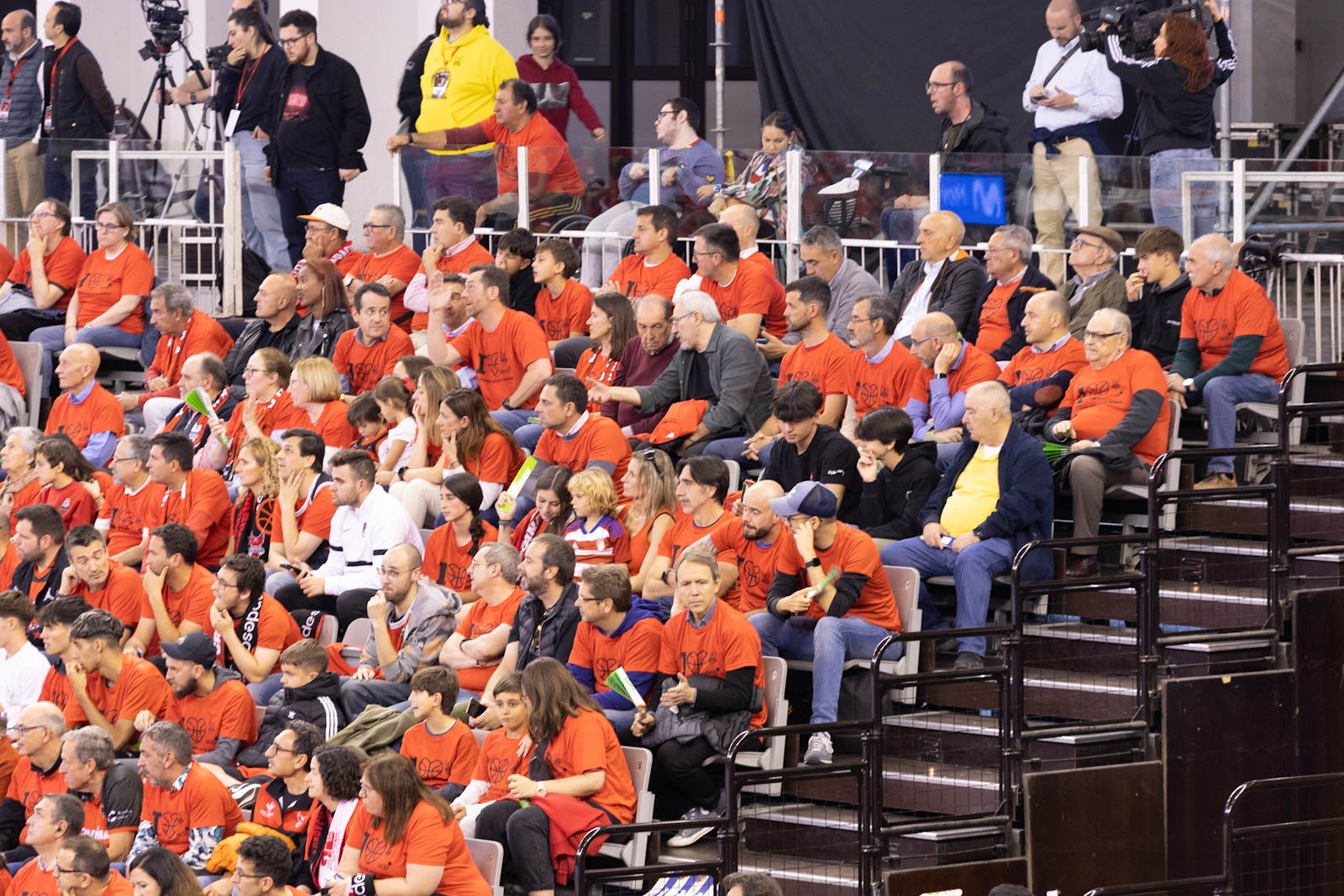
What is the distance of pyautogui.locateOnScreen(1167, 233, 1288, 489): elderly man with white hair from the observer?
376 inches

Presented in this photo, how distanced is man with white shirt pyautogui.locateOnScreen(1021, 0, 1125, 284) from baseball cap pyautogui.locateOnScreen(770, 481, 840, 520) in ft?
10.5

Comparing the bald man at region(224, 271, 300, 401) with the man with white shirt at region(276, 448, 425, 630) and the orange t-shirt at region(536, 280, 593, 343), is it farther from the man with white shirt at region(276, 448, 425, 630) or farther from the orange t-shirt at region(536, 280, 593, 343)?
the man with white shirt at region(276, 448, 425, 630)

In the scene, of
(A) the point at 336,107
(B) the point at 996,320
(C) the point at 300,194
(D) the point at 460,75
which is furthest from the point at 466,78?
→ (B) the point at 996,320

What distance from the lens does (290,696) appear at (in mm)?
8695

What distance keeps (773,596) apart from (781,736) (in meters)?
0.64

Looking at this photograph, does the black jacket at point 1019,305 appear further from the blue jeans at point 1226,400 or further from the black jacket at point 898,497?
the black jacket at point 898,497

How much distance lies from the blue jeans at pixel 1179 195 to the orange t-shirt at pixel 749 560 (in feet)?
10.8

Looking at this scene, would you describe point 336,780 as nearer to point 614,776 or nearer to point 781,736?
point 614,776

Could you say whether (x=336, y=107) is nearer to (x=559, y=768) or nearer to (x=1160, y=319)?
(x=1160, y=319)

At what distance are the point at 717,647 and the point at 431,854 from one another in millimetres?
1438

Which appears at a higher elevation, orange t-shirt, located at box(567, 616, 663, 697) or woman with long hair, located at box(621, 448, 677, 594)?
woman with long hair, located at box(621, 448, 677, 594)

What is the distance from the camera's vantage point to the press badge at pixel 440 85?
13.6 metres

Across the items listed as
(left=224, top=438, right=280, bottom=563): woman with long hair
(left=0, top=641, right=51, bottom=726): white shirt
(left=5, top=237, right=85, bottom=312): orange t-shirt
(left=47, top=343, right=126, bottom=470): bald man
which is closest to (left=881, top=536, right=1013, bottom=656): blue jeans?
(left=224, top=438, right=280, bottom=563): woman with long hair

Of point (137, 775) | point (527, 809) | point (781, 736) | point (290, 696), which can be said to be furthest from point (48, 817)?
point (781, 736)
